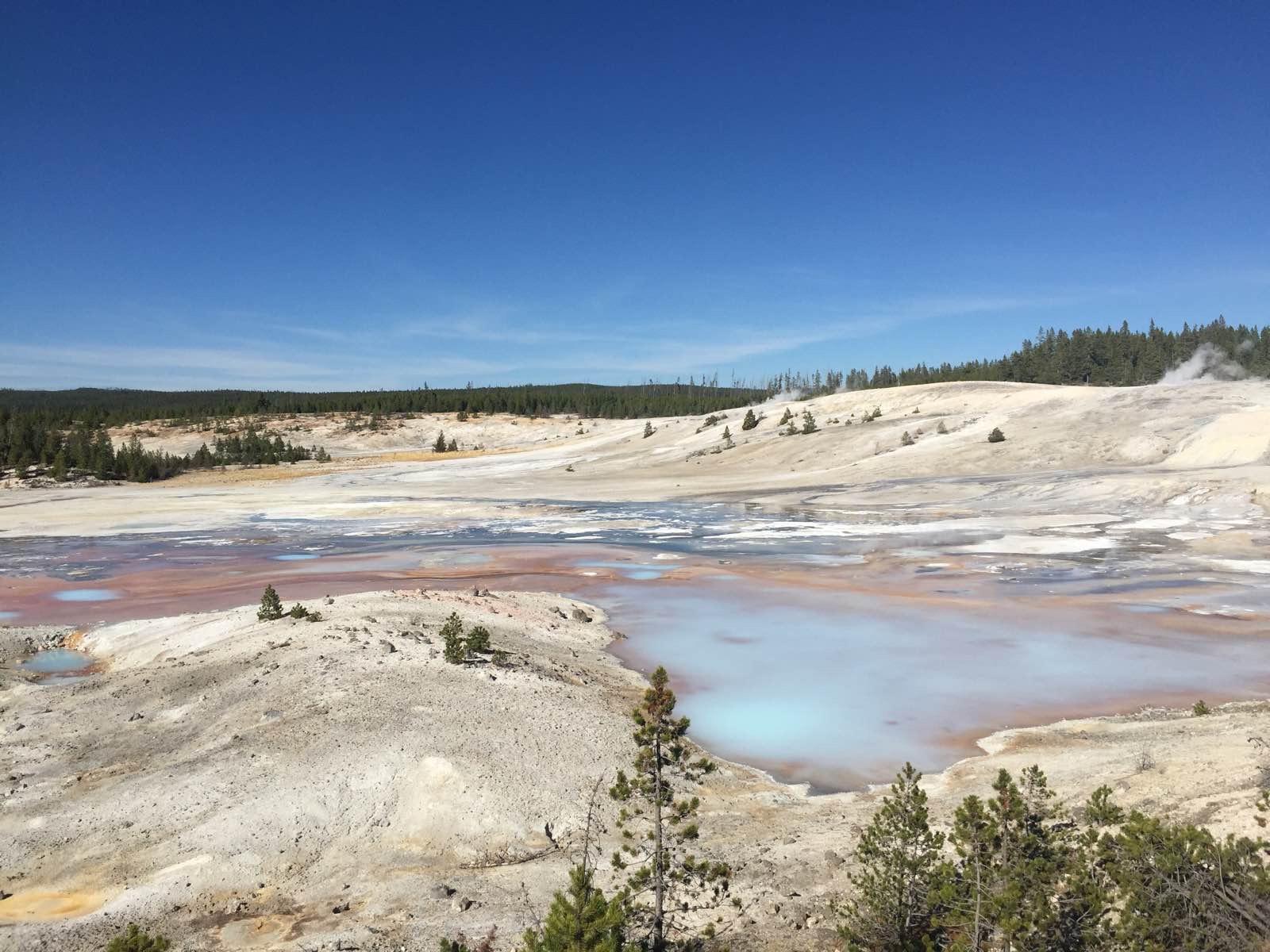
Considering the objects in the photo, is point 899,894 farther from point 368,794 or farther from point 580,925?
point 368,794

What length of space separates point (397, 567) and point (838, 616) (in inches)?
549

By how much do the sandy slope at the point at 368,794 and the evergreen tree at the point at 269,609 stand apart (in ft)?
5.68

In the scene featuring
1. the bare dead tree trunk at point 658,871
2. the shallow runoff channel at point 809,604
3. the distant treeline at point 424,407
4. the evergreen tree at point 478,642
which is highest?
the distant treeline at point 424,407

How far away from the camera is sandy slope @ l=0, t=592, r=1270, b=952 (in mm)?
6754

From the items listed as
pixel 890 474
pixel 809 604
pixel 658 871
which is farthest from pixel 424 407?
pixel 658 871

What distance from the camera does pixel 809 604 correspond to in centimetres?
1869

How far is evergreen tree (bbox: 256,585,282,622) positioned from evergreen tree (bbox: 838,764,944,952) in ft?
40.2

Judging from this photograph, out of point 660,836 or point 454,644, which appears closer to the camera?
point 660,836

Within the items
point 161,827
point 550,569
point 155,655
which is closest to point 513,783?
point 161,827

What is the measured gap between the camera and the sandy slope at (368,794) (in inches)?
266

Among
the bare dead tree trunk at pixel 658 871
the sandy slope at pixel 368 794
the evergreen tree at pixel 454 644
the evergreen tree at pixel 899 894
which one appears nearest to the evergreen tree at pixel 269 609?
the sandy slope at pixel 368 794

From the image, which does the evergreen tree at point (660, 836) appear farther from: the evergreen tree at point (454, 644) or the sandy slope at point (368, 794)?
the evergreen tree at point (454, 644)

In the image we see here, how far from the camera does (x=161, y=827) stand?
8.04m

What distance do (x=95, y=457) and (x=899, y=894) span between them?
68096mm
